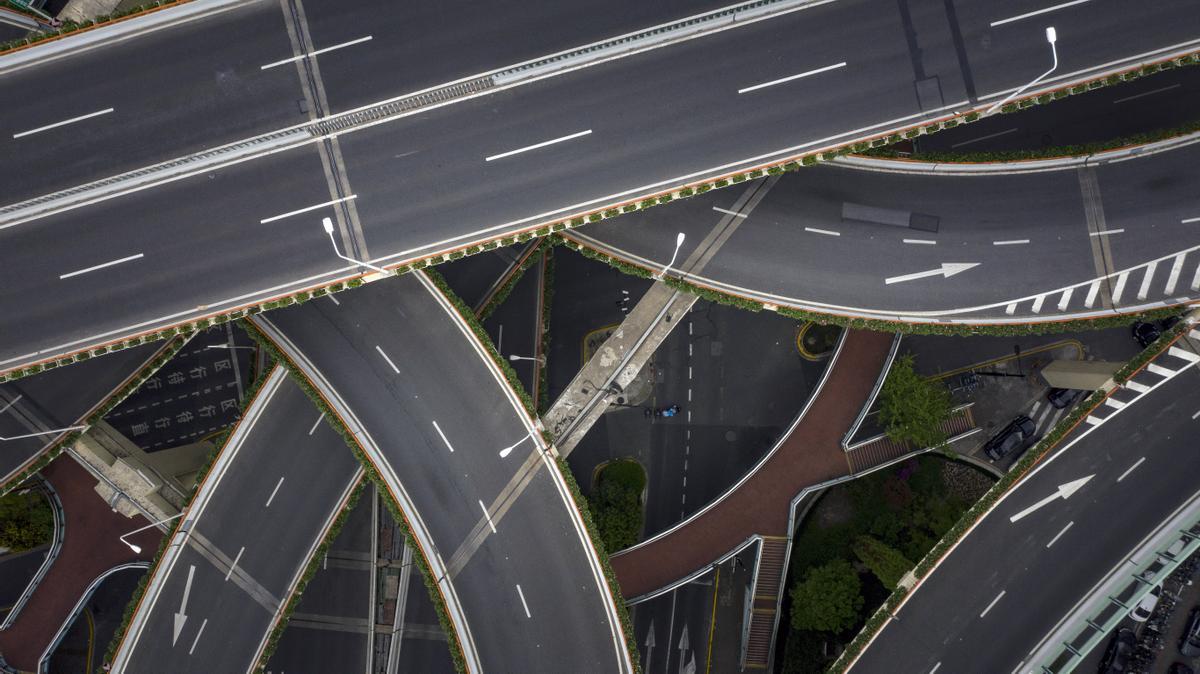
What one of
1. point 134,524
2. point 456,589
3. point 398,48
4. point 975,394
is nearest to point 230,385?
point 134,524

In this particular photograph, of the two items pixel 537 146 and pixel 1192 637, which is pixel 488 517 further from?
pixel 1192 637

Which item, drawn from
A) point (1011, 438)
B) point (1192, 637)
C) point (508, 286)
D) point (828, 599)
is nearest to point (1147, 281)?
point (1011, 438)

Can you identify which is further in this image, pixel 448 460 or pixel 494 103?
pixel 448 460

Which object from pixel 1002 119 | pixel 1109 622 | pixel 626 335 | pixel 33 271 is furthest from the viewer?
pixel 1002 119

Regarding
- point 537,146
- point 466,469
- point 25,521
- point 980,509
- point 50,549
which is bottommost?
point 980,509

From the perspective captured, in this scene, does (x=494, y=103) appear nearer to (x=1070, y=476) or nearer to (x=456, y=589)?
(x=456, y=589)

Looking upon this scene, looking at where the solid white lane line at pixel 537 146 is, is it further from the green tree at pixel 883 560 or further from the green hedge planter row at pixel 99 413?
the green tree at pixel 883 560

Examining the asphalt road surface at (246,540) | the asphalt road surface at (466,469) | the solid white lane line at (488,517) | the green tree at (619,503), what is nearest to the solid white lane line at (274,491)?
the asphalt road surface at (246,540)
